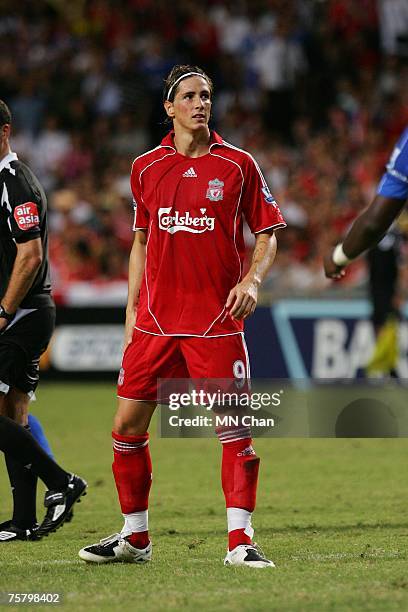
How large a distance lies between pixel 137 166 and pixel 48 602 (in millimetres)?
2302

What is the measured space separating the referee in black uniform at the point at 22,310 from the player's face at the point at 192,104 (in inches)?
43.6

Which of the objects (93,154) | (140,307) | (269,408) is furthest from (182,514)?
(93,154)

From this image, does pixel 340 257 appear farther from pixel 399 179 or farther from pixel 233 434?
pixel 233 434

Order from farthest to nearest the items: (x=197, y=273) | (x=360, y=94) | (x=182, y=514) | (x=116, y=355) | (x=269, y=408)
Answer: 1. (x=360, y=94)
2. (x=116, y=355)
3. (x=182, y=514)
4. (x=269, y=408)
5. (x=197, y=273)

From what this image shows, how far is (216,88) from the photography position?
20703 mm


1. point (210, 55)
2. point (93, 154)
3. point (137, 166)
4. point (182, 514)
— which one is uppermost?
point (210, 55)

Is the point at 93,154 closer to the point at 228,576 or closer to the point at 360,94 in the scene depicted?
the point at 360,94

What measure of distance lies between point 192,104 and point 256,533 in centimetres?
254

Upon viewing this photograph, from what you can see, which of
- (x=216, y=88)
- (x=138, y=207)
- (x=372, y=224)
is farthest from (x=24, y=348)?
(x=216, y=88)

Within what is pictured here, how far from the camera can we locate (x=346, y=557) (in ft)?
20.3

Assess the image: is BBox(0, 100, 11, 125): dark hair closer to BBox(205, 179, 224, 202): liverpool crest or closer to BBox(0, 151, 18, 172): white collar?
BBox(0, 151, 18, 172): white collar

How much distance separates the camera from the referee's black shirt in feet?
22.2

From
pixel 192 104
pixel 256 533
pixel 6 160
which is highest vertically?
pixel 192 104

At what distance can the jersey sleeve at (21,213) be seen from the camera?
6754 millimetres
